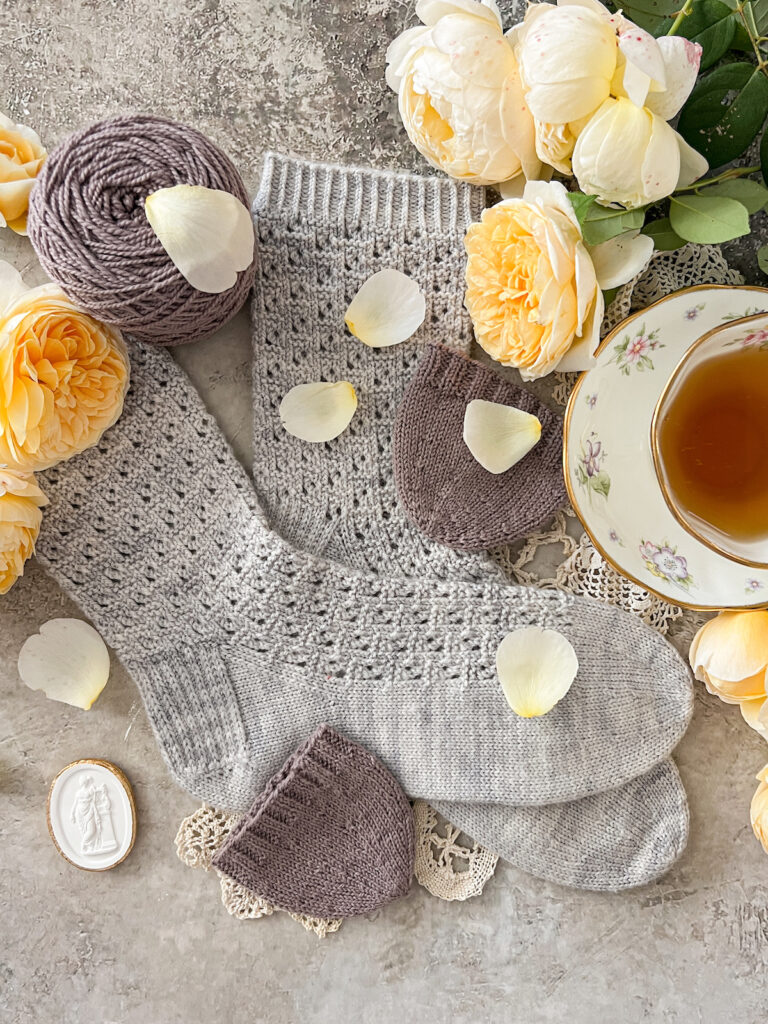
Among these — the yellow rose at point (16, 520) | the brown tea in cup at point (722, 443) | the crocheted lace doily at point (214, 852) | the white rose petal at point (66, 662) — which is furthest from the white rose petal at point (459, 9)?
the crocheted lace doily at point (214, 852)

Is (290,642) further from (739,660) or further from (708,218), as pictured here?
(708,218)

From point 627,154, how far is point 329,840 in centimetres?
66

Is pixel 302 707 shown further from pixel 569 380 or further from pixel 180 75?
pixel 180 75

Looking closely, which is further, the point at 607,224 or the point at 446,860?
the point at 446,860

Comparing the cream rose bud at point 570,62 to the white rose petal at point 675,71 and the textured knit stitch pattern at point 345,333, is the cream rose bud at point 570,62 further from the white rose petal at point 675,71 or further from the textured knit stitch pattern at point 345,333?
the textured knit stitch pattern at point 345,333

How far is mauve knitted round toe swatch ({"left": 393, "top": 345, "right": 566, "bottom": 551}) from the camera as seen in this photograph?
79 cm

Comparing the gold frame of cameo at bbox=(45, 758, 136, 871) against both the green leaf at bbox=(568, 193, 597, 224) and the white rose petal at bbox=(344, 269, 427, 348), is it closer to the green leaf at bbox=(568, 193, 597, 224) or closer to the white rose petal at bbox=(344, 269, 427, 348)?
the white rose petal at bbox=(344, 269, 427, 348)

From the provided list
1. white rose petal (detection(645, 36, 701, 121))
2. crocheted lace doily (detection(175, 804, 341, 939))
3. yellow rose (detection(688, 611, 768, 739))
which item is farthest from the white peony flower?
crocheted lace doily (detection(175, 804, 341, 939))

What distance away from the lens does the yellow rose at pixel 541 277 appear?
2.18 ft

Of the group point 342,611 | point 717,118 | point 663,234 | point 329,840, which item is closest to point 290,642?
point 342,611

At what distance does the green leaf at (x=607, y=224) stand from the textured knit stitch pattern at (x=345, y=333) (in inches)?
5.4

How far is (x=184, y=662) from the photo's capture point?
81 cm

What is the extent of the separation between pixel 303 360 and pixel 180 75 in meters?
0.31

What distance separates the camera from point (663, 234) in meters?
0.74
